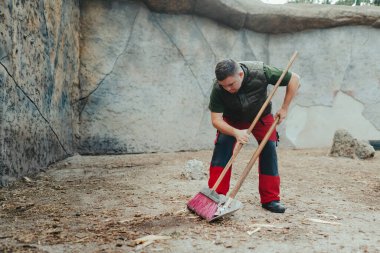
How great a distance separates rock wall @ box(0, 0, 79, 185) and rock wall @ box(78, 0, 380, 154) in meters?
0.42

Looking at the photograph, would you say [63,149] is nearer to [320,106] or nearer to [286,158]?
[286,158]

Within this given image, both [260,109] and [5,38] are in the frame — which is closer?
[260,109]

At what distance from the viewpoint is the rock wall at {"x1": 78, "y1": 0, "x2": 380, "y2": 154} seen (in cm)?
549

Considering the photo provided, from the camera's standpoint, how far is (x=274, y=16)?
632cm

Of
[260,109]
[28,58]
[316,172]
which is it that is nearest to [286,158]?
[316,172]

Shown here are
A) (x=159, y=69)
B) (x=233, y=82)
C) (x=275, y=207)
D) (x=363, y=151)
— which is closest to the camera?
(x=233, y=82)

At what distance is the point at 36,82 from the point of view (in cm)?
381

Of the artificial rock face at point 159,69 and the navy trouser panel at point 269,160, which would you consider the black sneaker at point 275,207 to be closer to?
the navy trouser panel at point 269,160

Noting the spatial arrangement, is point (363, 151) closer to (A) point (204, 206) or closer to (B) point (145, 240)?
(A) point (204, 206)

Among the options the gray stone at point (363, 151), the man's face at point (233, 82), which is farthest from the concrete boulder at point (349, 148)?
the man's face at point (233, 82)

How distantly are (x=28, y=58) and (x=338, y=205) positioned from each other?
2.88 metres

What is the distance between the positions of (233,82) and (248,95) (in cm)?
22

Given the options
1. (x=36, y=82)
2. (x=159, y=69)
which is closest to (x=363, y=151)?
(x=159, y=69)

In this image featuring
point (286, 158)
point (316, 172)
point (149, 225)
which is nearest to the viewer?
point (149, 225)
